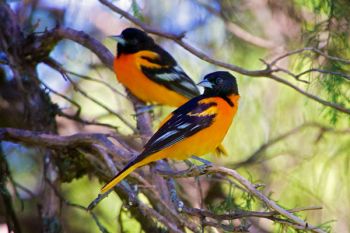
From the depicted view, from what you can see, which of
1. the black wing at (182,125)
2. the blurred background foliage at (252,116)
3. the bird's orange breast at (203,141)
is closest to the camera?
the black wing at (182,125)

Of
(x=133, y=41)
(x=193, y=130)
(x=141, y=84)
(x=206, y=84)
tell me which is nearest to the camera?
(x=193, y=130)

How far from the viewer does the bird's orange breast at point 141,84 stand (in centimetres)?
521

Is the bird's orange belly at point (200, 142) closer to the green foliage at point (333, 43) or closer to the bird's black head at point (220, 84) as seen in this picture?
the bird's black head at point (220, 84)

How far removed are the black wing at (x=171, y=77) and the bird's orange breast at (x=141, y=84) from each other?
1.2 inches

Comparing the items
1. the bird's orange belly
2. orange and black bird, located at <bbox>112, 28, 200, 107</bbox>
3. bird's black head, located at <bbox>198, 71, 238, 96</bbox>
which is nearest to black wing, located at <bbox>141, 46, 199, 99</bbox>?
orange and black bird, located at <bbox>112, 28, 200, 107</bbox>

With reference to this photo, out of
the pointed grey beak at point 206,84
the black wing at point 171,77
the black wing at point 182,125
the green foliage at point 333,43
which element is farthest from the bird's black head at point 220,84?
the black wing at point 171,77

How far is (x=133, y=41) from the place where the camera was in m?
5.49

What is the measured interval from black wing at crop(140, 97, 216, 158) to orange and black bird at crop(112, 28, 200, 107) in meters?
1.26

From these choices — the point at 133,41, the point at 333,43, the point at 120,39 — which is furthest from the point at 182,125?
the point at 133,41

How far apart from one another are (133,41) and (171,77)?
461mm

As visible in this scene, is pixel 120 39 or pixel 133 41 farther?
pixel 133 41

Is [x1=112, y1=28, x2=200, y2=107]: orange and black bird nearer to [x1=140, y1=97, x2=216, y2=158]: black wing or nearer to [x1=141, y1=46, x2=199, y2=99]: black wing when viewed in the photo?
[x1=141, y1=46, x2=199, y2=99]: black wing

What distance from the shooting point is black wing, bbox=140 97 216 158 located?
12.1ft

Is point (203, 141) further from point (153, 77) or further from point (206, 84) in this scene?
point (153, 77)
